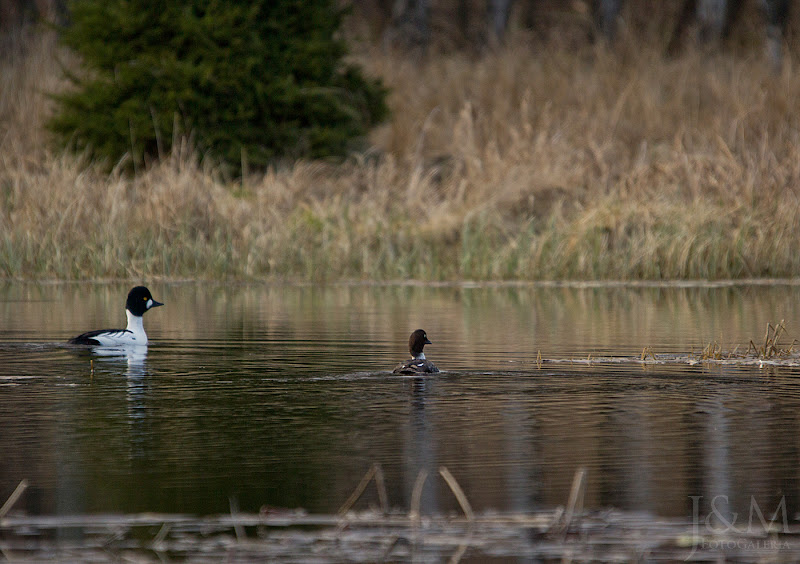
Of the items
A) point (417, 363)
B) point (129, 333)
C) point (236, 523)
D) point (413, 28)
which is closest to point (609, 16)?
point (413, 28)

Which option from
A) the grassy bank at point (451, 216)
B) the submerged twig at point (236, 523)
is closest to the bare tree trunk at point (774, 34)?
the grassy bank at point (451, 216)

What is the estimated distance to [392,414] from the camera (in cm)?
878

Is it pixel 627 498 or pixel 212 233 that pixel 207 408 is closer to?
pixel 627 498

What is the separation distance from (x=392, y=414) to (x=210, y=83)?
59.8 ft

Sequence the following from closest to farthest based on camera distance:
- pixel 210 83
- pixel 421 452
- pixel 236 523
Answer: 1. pixel 236 523
2. pixel 421 452
3. pixel 210 83

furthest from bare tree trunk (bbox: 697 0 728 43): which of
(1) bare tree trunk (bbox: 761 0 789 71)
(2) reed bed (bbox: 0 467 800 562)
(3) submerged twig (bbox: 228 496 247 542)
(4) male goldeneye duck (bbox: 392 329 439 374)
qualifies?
(2) reed bed (bbox: 0 467 800 562)

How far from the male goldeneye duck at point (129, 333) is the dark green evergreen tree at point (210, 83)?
38.3 ft

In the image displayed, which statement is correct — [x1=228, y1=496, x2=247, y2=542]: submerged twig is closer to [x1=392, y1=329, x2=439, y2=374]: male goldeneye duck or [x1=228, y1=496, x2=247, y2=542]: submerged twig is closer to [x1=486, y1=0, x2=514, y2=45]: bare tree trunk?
[x1=392, y1=329, x2=439, y2=374]: male goldeneye duck

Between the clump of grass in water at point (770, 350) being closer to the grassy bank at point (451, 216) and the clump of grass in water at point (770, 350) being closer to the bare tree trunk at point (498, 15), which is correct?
the grassy bank at point (451, 216)

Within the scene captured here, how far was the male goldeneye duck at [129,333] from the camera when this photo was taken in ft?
40.9

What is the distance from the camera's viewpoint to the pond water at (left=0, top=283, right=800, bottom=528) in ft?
21.3

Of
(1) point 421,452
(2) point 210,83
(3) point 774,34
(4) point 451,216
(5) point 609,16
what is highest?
(5) point 609,16

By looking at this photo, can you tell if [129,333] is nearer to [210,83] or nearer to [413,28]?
[210,83]

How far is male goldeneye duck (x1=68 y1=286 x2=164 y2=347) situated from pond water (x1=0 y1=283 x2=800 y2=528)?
6.2 inches
